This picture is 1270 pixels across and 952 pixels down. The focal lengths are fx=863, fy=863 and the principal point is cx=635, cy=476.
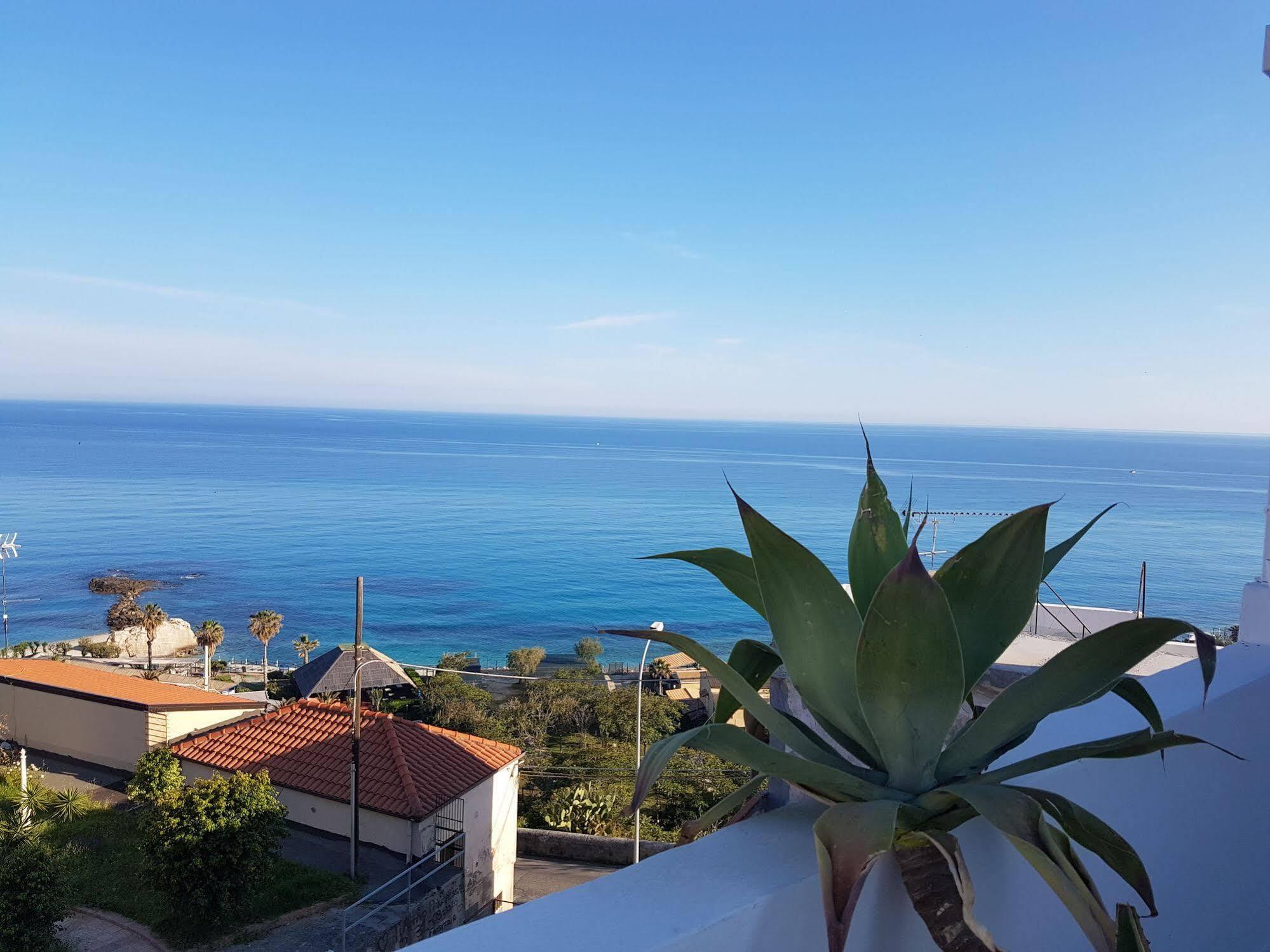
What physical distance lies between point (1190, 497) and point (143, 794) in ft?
350

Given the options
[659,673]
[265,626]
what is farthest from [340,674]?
[659,673]

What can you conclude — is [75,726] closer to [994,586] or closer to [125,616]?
[994,586]

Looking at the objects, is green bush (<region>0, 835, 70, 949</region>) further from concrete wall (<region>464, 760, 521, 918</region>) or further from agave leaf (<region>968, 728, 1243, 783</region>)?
agave leaf (<region>968, 728, 1243, 783</region>)

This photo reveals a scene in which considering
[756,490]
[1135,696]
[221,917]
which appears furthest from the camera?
[756,490]

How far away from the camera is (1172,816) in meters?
1.80

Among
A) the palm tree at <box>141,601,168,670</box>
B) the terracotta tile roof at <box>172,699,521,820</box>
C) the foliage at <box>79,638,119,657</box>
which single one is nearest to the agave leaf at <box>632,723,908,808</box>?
the terracotta tile roof at <box>172,699,521,820</box>

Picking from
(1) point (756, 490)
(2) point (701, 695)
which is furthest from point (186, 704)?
(1) point (756, 490)

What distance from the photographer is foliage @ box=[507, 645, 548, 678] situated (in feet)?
126

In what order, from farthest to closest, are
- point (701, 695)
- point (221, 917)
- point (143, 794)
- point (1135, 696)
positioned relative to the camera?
point (701, 695) < point (143, 794) < point (221, 917) < point (1135, 696)

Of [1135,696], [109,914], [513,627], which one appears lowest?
[513,627]

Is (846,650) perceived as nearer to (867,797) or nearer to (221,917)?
(867,797)

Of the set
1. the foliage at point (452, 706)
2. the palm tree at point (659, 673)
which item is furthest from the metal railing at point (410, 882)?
the palm tree at point (659, 673)

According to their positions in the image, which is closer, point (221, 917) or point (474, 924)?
point (474, 924)

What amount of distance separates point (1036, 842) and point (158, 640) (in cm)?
4454
